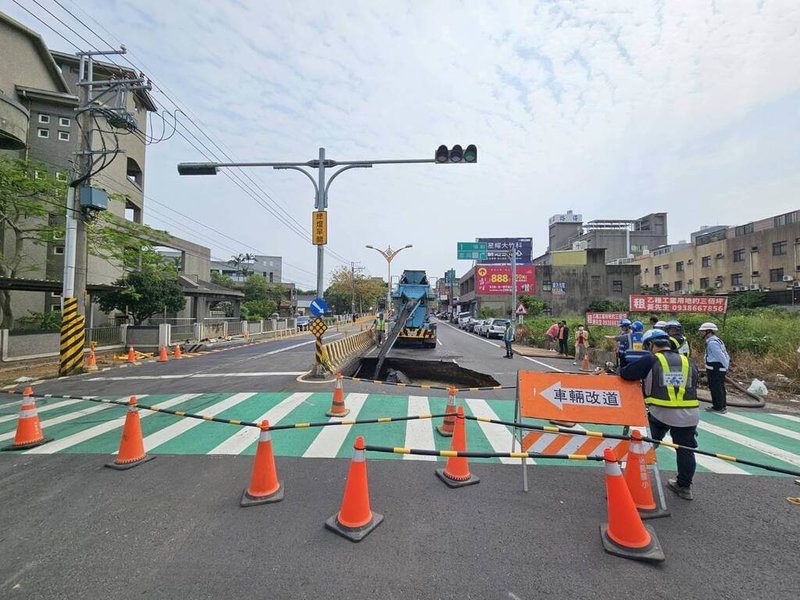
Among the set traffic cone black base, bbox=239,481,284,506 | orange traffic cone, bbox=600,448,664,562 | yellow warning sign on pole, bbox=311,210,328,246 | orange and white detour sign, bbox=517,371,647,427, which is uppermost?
yellow warning sign on pole, bbox=311,210,328,246

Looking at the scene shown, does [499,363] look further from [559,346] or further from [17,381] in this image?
[17,381]

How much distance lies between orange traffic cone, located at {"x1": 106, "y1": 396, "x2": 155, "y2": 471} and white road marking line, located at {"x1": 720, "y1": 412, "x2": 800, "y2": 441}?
10.2 metres

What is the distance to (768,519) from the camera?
3.84m

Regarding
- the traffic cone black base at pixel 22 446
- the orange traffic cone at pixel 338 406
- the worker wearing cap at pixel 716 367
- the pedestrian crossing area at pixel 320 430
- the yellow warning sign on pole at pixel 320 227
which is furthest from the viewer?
the yellow warning sign on pole at pixel 320 227

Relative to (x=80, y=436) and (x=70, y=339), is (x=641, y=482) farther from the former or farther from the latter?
(x=70, y=339)

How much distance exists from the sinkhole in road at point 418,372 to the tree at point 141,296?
1330 cm

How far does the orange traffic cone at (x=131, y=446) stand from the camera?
5113mm

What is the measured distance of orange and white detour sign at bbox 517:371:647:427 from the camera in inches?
170

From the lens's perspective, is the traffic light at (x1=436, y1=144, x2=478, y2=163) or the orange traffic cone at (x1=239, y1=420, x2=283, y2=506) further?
the traffic light at (x1=436, y1=144, x2=478, y2=163)

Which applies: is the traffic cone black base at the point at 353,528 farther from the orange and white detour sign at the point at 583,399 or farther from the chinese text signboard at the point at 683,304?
Answer: the chinese text signboard at the point at 683,304

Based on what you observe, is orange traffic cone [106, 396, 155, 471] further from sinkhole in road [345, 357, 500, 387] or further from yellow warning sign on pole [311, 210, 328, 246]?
sinkhole in road [345, 357, 500, 387]

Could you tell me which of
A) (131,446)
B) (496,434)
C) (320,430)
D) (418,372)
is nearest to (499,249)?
(418,372)

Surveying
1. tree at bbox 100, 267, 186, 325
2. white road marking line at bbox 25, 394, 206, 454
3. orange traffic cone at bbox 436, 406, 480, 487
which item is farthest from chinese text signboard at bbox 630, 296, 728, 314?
tree at bbox 100, 267, 186, 325

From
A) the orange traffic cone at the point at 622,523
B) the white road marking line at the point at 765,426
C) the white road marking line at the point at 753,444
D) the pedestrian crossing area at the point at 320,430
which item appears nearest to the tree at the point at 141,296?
the pedestrian crossing area at the point at 320,430
